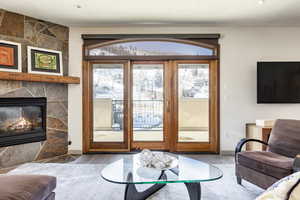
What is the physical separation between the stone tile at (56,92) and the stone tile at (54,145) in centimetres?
67

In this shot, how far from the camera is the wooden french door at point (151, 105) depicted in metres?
4.45

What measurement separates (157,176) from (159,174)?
6 cm

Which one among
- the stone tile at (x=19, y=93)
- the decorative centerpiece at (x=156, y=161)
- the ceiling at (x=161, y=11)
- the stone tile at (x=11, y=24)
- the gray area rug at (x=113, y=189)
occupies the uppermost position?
the ceiling at (x=161, y=11)

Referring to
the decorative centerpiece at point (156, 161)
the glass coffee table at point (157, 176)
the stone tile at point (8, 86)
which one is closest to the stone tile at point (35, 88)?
the stone tile at point (8, 86)

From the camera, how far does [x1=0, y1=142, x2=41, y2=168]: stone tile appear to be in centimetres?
358

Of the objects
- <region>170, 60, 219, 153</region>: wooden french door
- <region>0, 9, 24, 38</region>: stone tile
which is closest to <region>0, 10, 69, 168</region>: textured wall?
<region>0, 9, 24, 38</region>: stone tile

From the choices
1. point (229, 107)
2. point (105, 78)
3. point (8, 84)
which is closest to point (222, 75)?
point (229, 107)

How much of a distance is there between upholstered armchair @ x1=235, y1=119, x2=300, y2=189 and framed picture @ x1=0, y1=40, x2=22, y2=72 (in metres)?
3.89

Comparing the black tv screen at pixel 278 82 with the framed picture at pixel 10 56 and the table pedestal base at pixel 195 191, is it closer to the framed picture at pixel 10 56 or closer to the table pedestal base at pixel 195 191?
the table pedestal base at pixel 195 191

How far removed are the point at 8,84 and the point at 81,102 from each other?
1.34 meters

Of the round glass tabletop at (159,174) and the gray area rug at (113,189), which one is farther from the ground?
the round glass tabletop at (159,174)

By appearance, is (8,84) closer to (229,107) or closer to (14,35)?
(14,35)

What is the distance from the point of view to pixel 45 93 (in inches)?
161

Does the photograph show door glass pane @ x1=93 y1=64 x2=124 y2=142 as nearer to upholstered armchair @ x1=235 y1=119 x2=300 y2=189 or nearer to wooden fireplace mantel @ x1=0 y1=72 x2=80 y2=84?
wooden fireplace mantel @ x1=0 y1=72 x2=80 y2=84
